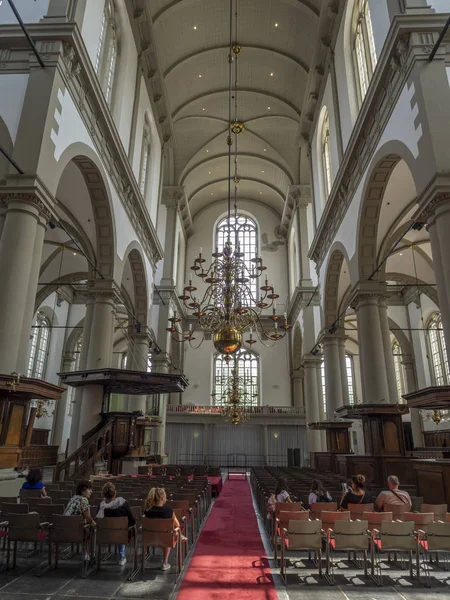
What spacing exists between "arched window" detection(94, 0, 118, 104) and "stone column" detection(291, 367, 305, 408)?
65.6 feet

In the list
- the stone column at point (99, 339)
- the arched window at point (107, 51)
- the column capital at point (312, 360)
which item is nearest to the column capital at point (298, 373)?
the column capital at point (312, 360)

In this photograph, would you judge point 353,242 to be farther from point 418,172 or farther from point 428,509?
point 428,509

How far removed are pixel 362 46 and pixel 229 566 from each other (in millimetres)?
14248

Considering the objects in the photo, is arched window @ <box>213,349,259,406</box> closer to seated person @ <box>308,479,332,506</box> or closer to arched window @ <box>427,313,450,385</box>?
arched window @ <box>427,313,450,385</box>

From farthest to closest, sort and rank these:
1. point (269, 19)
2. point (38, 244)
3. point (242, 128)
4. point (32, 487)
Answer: point (242, 128) → point (269, 19) → point (38, 244) → point (32, 487)

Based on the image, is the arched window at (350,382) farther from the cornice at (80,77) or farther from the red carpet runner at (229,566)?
the red carpet runner at (229,566)

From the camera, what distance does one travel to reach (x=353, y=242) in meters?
13.4

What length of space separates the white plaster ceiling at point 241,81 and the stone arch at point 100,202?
29.3 feet

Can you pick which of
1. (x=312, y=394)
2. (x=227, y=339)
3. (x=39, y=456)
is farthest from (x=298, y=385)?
(x=227, y=339)

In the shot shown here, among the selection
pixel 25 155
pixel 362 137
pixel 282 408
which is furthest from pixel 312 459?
pixel 25 155

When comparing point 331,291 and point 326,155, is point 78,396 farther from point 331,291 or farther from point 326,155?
Answer: point 326,155

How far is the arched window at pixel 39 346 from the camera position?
2370 cm

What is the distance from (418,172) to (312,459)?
15.8 m

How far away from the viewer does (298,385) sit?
2844 centimetres
